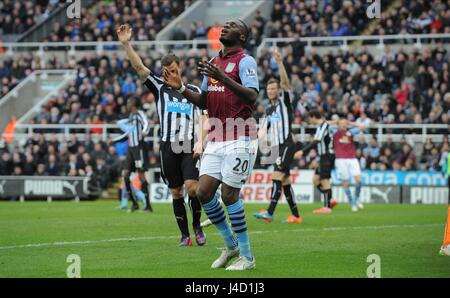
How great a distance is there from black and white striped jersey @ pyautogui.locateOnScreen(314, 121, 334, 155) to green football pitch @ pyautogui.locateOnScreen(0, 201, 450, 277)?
221cm

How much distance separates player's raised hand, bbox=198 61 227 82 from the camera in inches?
385

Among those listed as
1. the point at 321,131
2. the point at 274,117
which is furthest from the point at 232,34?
the point at 321,131

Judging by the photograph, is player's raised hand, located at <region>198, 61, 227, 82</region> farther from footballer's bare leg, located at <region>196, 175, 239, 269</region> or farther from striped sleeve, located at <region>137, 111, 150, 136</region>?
striped sleeve, located at <region>137, 111, 150, 136</region>

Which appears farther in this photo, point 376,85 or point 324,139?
point 376,85

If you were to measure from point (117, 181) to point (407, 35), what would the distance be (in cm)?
1138

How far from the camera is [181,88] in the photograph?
10352mm

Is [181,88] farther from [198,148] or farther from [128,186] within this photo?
[128,186]

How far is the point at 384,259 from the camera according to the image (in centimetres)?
1160

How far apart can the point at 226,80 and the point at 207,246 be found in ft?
13.4

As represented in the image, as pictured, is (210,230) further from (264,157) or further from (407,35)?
(407,35)

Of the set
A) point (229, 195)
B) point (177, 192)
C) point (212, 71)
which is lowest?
point (177, 192)
